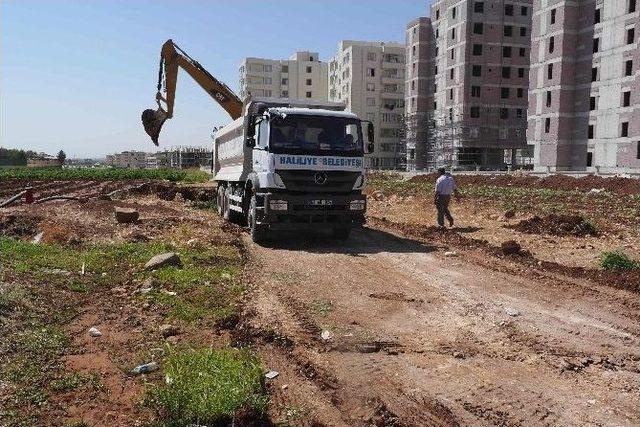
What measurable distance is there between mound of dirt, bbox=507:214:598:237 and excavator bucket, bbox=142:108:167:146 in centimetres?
1499

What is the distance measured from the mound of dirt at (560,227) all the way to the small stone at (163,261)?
33.4 ft

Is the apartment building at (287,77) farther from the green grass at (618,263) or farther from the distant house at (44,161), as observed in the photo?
the green grass at (618,263)

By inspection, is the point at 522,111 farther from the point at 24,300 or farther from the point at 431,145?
the point at 24,300

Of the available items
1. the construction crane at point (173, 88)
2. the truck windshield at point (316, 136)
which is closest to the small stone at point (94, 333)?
the truck windshield at point (316, 136)

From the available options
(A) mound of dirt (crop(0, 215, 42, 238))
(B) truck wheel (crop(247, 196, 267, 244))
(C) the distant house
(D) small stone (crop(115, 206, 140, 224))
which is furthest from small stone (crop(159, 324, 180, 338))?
(C) the distant house

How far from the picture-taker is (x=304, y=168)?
41.5ft

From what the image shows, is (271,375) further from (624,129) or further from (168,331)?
(624,129)

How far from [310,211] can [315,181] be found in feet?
2.44

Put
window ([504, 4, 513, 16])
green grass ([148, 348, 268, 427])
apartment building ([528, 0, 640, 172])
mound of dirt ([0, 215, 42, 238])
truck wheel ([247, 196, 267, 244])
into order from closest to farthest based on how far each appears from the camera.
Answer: green grass ([148, 348, 268, 427]) → truck wheel ([247, 196, 267, 244]) → mound of dirt ([0, 215, 42, 238]) → apartment building ([528, 0, 640, 172]) → window ([504, 4, 513, 16])

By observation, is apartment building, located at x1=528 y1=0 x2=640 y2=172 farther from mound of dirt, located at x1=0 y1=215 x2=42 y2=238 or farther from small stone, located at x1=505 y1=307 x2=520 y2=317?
mound of dirt, located at x1=0 y1=215 x2=42 y2=238

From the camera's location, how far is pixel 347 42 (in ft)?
312

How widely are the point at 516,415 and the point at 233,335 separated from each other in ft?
11.0

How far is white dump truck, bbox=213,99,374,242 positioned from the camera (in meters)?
12.6

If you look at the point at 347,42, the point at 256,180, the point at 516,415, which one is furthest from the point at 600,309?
the point at 347,42
